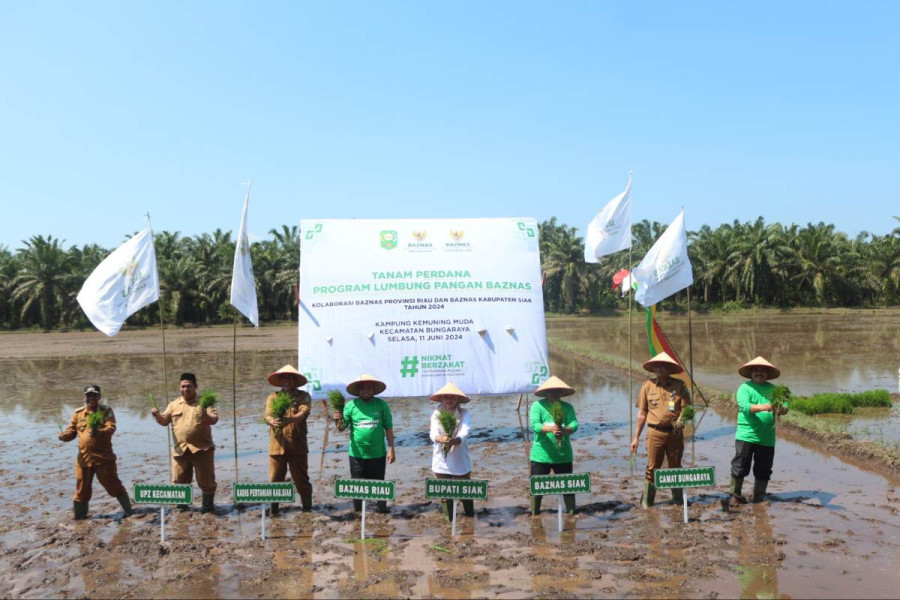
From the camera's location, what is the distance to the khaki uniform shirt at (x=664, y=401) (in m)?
7.21

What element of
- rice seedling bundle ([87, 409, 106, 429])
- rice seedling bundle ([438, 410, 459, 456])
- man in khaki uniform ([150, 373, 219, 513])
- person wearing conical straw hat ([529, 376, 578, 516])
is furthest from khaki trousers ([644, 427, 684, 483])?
rice seedling bundle ([87, 409, 106, 429])

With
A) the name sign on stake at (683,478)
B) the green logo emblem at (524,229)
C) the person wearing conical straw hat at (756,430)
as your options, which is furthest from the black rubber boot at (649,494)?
the green logo emblem at (524,229)

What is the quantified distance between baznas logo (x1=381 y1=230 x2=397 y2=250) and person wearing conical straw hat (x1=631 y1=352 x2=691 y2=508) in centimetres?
440

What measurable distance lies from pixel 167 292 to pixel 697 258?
36.7 meters

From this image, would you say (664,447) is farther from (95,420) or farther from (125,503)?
(95,420)

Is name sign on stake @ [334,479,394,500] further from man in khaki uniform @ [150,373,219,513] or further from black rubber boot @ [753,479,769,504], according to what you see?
black rubber boot @ [753,479,769,504]

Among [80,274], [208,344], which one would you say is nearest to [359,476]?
[208,344]

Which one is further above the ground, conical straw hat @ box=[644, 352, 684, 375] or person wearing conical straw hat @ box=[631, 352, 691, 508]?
conical straw hat @ box=[644, 352, 684, 375]

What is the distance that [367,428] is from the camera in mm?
7371

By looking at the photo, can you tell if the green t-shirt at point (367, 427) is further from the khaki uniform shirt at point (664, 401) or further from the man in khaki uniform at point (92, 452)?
the khaki uniform shirt at point (664, 401)

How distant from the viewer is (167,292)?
4559 centimetres

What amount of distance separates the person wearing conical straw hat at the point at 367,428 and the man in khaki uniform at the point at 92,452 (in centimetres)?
239

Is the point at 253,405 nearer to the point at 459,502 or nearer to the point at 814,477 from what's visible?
the point at 459,502

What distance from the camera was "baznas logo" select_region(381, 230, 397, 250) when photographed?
411 inches
